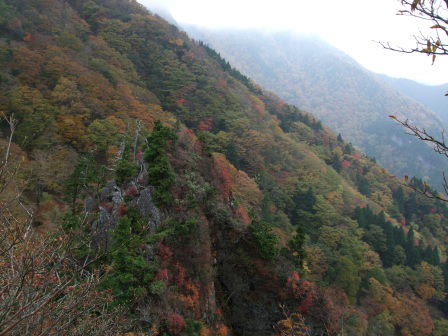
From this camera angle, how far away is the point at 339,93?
138 metres

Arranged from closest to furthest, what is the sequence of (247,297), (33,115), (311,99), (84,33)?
1. (247,297)
2. (33,115)
3. (84,33)
4. (311,99)

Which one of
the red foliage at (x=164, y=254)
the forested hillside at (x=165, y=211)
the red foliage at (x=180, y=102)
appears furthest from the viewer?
the red foliage at (x=180, y=102)

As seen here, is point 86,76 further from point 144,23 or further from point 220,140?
point 144,23

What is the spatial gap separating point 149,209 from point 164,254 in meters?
2.08

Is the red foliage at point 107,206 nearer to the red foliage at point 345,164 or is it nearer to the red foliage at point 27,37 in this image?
the red foliage at point 27,37

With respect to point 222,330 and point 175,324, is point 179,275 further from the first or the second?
point 222,330

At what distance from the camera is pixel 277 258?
16.8m

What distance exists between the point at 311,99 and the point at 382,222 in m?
110

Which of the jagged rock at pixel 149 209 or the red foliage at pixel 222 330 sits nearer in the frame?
the jagged rock at pixel 149 209

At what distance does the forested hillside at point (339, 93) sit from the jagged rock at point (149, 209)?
9497 cm

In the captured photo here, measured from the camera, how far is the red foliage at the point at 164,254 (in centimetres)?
1266

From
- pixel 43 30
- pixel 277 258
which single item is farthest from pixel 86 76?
pixel 277 258

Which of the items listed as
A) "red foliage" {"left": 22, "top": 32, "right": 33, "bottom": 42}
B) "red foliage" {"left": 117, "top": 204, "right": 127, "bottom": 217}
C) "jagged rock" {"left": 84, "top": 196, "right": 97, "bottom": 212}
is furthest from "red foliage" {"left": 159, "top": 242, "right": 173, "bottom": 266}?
"red foliage" {"left": 22, "top": 32, "right": 33, "bottom": 42}

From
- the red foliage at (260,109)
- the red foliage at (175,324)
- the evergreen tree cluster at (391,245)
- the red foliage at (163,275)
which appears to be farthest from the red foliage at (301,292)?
the red foliage at (260,109)
